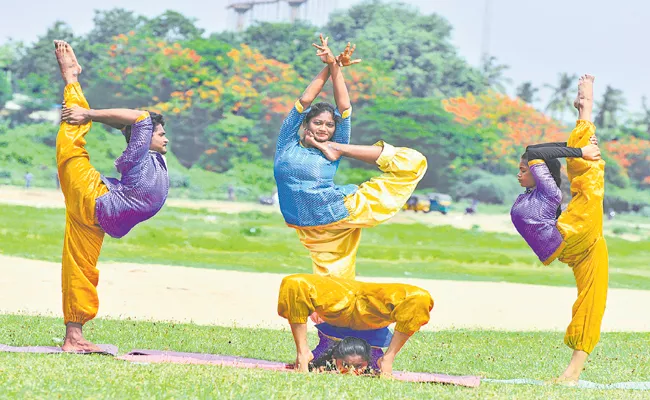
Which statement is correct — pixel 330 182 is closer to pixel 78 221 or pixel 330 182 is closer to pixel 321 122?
pixel 321 122

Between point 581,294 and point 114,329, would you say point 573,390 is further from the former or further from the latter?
point 114,329

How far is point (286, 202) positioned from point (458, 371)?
2.33 m

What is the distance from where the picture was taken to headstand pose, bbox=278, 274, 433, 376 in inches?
300


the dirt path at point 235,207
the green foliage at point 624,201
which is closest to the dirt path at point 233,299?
the dirt path at point 235,207

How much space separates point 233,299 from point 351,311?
26.5ft

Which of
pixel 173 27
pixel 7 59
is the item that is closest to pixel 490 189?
pixel 173 27

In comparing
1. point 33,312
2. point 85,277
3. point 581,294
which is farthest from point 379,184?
point 33,312

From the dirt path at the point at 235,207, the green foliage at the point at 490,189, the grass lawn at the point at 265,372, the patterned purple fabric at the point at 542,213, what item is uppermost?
the patterned purple fabric at the point at 542,213

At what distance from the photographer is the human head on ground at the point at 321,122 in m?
8.23

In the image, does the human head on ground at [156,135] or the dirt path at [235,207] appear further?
Result: the dirt path at [235,207]

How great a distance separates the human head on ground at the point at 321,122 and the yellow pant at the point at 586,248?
69.6 inches

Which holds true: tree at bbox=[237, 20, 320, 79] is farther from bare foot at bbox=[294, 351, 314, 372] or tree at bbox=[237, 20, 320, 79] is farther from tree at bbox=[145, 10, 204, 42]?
bare foot at bbox=[294, 351, 314, 372]

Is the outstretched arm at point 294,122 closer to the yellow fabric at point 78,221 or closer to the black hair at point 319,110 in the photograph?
the black hair at point 319,110

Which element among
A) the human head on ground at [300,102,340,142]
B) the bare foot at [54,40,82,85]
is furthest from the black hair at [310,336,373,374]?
the bare foot at [54,40,82,85]
